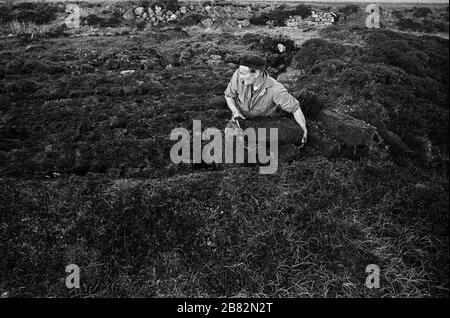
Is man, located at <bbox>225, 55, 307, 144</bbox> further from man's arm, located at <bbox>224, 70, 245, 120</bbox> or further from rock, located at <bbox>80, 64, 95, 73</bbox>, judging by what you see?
rock, located at <bbox>80, 64, 95, 73</bbox>

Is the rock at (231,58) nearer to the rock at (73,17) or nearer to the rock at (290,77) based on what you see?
the rock at (290,77)

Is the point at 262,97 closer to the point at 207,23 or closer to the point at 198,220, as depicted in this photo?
the point at 198,220

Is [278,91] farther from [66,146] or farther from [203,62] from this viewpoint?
[203,62]

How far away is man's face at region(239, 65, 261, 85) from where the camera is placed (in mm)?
4233

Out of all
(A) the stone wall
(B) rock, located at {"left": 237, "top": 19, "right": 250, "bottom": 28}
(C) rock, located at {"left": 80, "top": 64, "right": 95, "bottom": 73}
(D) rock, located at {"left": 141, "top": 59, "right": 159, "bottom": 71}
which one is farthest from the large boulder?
(B) rock, located at {"left": 237, "top": 19, "right": 250, "bottom": 28}

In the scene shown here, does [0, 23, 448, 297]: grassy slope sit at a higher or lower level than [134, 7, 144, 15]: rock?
lower

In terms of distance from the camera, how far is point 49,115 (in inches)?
208

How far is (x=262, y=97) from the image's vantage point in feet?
14.9

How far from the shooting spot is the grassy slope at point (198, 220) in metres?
2.99

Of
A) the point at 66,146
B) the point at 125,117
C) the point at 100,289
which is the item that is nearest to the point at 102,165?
the point at 66,146

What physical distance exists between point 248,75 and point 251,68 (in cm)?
10

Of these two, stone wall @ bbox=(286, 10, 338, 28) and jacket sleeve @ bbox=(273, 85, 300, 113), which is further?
stone wall @ bbox=(286, 10, 338, 28)

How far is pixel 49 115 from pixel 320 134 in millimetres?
3569

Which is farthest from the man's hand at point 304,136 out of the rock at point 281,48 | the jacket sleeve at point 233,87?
the rock at point 281,48
